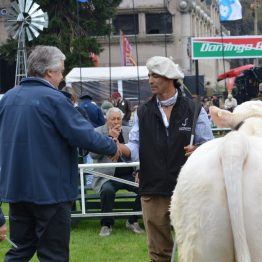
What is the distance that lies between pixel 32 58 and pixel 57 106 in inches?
17.2

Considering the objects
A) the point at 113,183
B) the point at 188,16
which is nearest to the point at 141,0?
the point at 188,16

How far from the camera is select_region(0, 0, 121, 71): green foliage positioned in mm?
37094

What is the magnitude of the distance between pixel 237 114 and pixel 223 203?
876 mm

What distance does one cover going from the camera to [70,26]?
38500 millimetres

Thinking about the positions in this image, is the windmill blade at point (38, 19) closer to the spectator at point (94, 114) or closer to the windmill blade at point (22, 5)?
the windmill blade at point (22, 5)

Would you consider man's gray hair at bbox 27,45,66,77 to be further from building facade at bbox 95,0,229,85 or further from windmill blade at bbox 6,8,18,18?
building facade at bbox 95,0,229,85

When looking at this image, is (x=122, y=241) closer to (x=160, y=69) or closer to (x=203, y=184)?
(x=160, y=69)

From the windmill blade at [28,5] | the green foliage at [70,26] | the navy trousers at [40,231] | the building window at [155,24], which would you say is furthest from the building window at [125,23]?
the navy trousers at [40,231]

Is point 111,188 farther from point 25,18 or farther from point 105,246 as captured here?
point 25,18

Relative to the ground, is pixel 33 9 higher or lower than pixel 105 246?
higher

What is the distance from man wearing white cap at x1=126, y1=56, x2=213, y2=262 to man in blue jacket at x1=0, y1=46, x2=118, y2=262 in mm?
528

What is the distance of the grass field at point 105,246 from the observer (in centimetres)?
830

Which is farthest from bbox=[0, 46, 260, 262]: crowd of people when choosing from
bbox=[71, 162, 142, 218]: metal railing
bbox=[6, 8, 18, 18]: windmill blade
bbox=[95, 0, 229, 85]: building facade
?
bbox=[95, 0, 229, 85]: building facade

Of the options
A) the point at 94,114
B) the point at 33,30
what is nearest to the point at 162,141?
the point at 94,114
